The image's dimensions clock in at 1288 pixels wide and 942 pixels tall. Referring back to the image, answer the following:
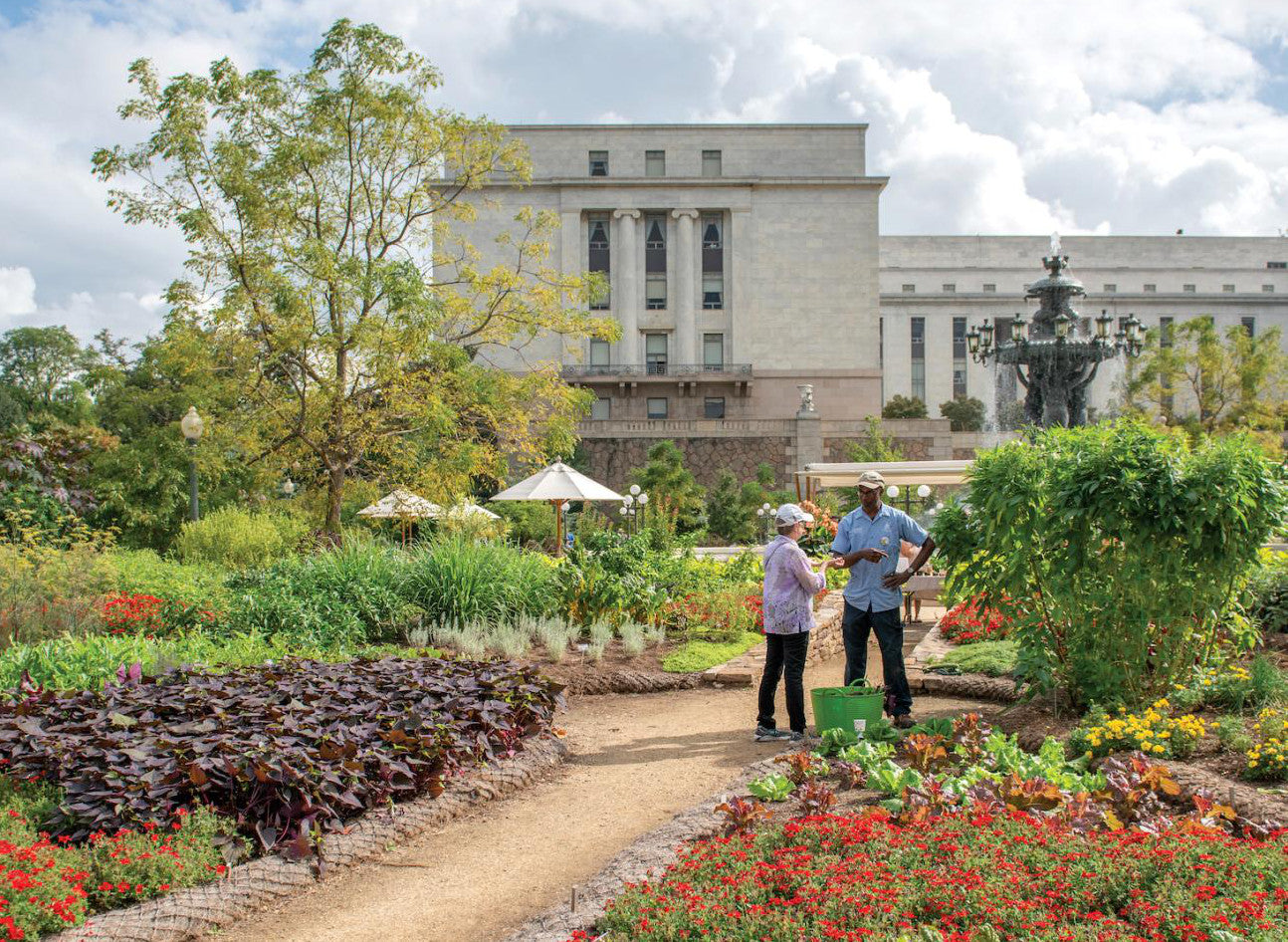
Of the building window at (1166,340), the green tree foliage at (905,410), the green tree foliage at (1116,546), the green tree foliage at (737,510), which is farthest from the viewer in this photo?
the green tree foliage at (905,410)

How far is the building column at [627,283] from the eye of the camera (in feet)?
176

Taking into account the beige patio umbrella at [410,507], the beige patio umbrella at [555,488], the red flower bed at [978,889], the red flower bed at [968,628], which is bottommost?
the red flower bed at [978,889]

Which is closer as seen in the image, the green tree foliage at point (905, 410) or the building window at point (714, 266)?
the building window at point (714, 266)

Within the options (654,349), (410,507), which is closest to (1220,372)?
(654,349)

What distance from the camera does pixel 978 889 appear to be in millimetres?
3521

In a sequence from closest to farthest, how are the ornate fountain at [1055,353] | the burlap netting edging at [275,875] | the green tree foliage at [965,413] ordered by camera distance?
the burlap netting edging at [275,875]
the ornate fountain at [1055,353]
the green tree foliage at [965,413]

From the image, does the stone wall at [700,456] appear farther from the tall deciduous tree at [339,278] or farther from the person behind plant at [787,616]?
the person behind plant at [787,616]

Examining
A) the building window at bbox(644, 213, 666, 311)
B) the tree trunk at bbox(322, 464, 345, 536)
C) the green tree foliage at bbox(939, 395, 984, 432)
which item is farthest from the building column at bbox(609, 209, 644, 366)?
the tree trunk at bbox(322, 464, 345, 536)

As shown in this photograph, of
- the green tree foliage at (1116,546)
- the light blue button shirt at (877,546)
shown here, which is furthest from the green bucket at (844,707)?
the green tree foliage at (1116,546)

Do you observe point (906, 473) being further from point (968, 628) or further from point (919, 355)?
point (919, 355)

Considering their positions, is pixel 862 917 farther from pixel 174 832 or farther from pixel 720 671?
pixel 720 671

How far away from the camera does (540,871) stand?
5.08 metres

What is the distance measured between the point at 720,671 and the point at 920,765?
423 cm

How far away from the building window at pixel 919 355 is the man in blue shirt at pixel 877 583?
66.5 metres
